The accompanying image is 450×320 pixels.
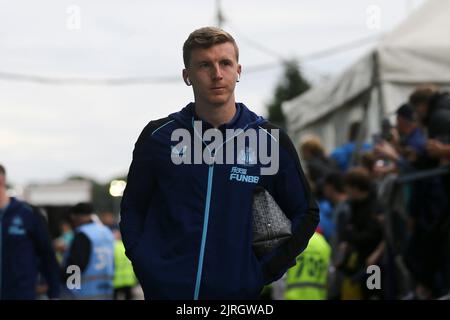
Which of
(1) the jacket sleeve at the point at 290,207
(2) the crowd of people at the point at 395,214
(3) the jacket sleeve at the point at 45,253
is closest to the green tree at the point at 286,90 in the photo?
(2) the crowd of people at the point at 395,214

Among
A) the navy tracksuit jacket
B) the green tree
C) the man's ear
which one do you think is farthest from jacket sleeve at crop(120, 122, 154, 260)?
the green tree

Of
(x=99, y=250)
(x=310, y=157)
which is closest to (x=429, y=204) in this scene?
(x=310, y=157)

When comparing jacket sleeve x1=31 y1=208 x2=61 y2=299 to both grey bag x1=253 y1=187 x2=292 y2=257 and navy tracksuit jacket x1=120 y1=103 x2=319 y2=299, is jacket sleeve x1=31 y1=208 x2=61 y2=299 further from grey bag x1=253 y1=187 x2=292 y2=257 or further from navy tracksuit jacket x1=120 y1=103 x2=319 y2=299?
grey bag x1=253 y1=187 x2=292 y2=257

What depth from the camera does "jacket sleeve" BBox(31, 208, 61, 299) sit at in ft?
29.1

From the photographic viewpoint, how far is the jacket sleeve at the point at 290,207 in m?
3.83

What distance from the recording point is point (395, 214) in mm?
8883

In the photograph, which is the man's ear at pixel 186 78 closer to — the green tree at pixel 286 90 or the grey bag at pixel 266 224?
the grey bag at pixel 266 224

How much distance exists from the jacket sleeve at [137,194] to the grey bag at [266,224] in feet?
1.25

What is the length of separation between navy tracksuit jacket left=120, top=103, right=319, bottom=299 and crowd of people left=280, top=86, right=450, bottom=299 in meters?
3.51

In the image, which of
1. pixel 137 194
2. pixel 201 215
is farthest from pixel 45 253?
pixel 201 215
